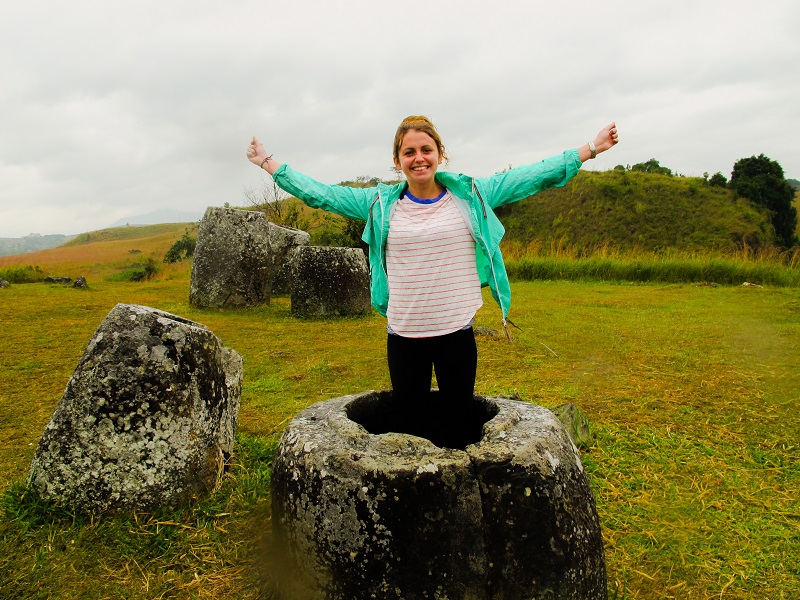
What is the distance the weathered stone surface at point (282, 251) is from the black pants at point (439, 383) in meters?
9.74

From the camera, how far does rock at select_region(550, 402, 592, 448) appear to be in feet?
14.8

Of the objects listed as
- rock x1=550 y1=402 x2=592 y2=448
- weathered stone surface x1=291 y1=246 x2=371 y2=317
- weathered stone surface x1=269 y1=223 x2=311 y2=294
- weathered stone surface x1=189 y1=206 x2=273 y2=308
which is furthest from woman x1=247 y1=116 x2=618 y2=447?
weathered stone surface x1=269 y1=223 x2=311 y2=294

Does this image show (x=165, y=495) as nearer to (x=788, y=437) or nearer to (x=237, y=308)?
(x=788, y=437)

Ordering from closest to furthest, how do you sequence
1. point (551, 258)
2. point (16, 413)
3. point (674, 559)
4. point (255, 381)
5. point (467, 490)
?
point (467, 490)
point (674, 559)
point (16, 413)
point (255, 381)
point (551, 258)

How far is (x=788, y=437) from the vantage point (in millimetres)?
4719

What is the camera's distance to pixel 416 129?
319 centimetres

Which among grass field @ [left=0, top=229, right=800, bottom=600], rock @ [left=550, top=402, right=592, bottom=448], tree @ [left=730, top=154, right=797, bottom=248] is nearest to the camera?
grass field @ [left=0, top=229, right=800, bottom=600]

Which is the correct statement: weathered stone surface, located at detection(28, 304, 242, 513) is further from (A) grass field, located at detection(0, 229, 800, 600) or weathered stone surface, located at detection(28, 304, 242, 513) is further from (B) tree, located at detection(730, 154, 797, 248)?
(B) tree, located at detection(730, 154, 797, 248)

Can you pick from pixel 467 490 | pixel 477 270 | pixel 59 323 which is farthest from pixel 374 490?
pixel 59 323

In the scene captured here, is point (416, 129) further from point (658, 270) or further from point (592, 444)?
point (658, 270)

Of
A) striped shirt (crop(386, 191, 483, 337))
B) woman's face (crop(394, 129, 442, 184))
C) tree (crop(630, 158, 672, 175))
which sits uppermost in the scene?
tree (crop(630, 158, 672, 175))

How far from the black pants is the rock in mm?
1431

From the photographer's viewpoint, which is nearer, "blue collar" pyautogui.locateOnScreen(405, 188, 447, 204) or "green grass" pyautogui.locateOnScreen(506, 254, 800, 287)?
"blue collar" pyautogui.locateOnScreen(405, 188, 447, 204)

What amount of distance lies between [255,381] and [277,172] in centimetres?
328
